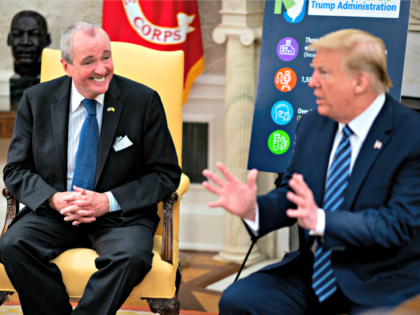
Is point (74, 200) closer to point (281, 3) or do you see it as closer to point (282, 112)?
point (282, 112)

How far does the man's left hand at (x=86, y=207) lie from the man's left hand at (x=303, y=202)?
3.11 ft

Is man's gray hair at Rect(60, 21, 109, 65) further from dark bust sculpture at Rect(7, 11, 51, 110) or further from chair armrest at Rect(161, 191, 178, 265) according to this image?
→ dark bust sculpture at Rect(7, 11, 51, 110)

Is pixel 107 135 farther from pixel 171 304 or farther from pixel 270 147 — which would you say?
pixel 270 147

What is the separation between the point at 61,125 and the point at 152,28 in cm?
150

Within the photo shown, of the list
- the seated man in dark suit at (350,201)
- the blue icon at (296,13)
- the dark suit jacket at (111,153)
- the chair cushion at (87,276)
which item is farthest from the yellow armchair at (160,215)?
the blue icon at (296,13)

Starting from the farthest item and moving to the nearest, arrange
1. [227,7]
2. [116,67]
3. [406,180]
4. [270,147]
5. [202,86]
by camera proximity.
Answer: [202,86] → [227,7] → [270,147] → [116,67] → [406,180]

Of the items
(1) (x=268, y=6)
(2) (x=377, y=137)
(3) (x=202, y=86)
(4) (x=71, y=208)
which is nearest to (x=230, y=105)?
(3) (x=202, y=86)

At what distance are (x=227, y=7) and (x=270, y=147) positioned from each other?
1188 mm

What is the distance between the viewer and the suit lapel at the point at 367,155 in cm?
169

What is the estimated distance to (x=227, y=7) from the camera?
11.6 ft

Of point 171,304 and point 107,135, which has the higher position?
point 107,135

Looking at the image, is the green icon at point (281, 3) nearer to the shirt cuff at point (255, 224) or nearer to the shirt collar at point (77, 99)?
the shirt collar at point (77, 99)

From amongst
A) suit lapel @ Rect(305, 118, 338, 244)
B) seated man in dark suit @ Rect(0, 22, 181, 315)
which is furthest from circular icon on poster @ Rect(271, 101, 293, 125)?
suit lapel @ Rect(305, 118, 338, 244)

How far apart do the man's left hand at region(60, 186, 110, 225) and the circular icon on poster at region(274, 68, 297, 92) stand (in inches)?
46.5
